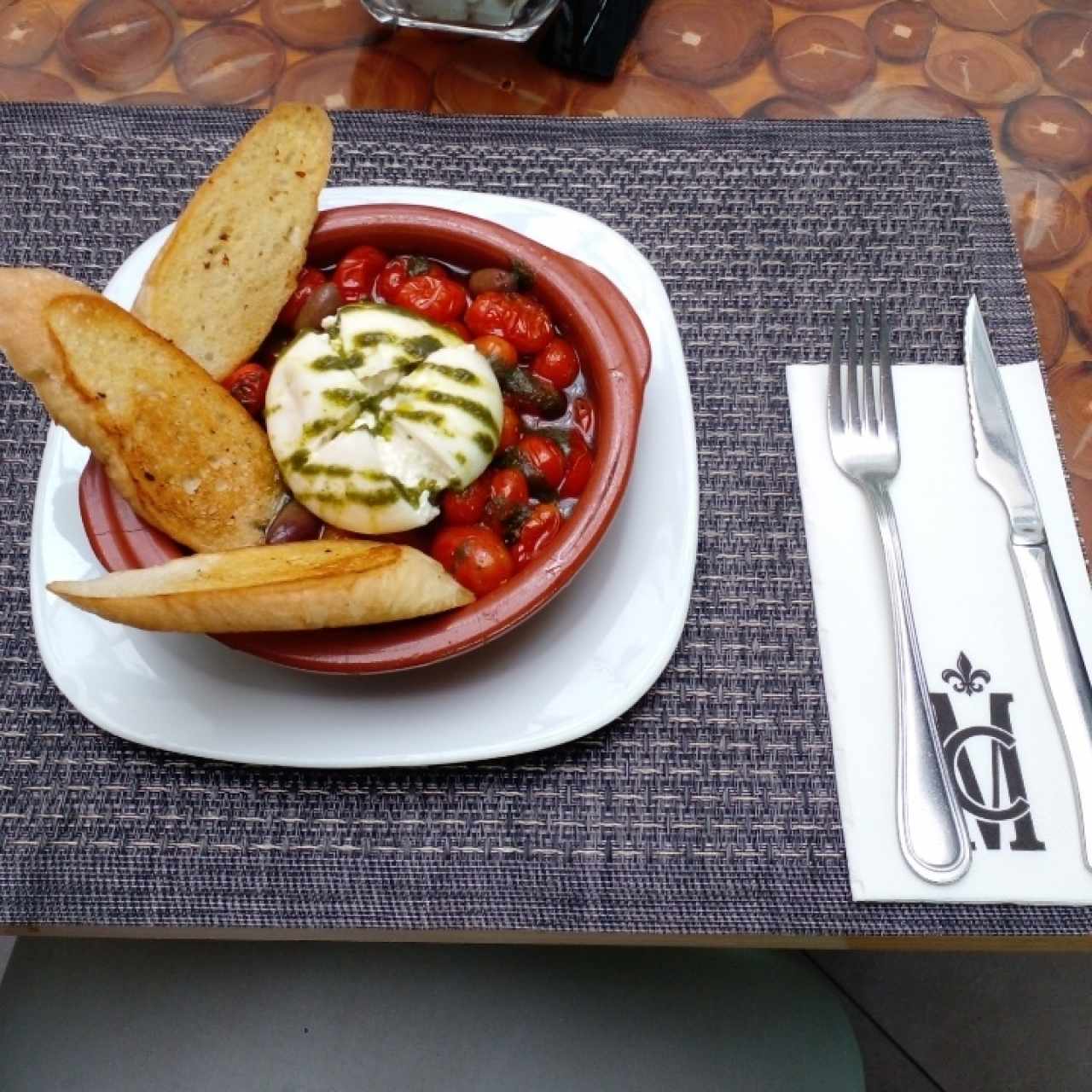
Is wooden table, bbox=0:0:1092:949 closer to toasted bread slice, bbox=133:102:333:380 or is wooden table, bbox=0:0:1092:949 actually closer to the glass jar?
the glass jar

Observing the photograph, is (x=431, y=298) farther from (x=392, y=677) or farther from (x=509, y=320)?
(x=392, y=677)

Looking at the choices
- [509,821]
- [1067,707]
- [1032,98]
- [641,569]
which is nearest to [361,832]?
[509,821]

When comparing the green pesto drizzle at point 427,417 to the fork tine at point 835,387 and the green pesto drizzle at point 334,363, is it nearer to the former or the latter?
the green pesto drizzle at point 334,363

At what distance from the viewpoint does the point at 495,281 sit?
1.02 m

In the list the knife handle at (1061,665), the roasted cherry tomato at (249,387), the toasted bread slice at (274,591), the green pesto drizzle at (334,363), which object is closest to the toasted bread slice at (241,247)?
the roasted cherry tomato at (249,387)

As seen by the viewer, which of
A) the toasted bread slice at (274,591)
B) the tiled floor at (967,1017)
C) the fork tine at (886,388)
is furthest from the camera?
the tiled floor at (967,1017)

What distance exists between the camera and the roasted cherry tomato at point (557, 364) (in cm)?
101

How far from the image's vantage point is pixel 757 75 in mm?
1432

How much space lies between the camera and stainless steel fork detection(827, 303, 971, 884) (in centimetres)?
95

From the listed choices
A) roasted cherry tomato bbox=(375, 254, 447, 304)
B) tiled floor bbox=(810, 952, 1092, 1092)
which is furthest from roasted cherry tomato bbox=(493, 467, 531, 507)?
tiled floor bbox=(810, 952, 1092, 1092)

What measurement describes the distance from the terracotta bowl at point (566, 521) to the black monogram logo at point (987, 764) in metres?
0.40

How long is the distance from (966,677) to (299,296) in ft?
2.55

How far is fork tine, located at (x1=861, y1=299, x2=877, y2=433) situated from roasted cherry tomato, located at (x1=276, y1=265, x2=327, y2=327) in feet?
1.99

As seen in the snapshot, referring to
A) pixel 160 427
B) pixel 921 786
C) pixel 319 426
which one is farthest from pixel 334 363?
pixel 921 786
